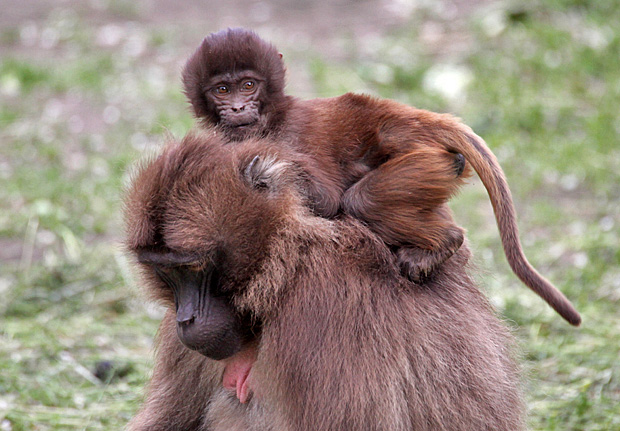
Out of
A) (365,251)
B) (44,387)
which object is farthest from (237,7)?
(365,251)

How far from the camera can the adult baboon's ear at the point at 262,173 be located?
3256 mm

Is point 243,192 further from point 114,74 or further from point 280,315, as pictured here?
point 114,74

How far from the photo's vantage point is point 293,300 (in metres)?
3.24

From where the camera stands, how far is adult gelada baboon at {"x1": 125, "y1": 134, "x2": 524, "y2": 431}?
10.5 ft

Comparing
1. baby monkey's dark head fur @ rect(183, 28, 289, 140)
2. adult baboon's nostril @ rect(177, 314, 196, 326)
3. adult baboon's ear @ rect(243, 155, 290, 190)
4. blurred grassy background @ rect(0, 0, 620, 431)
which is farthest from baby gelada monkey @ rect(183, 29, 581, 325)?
adult baboon's nostril @ rect(177, 314, 196, 326)

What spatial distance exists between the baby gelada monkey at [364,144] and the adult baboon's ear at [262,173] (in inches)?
11.1

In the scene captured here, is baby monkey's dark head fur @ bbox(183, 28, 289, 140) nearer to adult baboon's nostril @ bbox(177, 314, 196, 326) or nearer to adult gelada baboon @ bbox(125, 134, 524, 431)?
adult gelada baboon @ bbox(125, 134, 524, 431)

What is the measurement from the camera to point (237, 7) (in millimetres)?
13523

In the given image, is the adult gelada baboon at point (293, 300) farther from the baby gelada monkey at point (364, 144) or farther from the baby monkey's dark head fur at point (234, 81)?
the baby monkey's dark head fur at point (234, 81)

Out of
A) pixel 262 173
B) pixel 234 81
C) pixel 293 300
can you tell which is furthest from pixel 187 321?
pixel 234 81

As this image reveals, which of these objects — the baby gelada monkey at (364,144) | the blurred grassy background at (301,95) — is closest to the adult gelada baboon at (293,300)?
the baby gelada monkey at (364,144)

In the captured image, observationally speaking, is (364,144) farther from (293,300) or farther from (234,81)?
(293,300)

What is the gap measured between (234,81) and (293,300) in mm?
1406

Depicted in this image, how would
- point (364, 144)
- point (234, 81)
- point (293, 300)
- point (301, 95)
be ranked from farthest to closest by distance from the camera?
point (301, 95)
point (234, 81)
point (364, 144)
point (293, 300)
